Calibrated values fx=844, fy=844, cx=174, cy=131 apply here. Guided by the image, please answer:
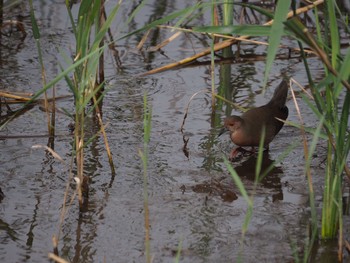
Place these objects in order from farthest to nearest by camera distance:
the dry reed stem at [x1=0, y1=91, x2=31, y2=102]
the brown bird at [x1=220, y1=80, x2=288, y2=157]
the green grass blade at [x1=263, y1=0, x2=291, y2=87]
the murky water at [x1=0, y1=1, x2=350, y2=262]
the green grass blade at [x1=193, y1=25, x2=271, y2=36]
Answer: the dry reed stem at [x1=0, y1=91, x2=31, y2=102] → the brown bird at [x1=220, y1=80, x2=288, y2=157] → the murky water at [x1=0, y1=1, x2=350, y2=262] → the green grass blade at [x1=193, y1=25, x2=271, y2=36] → the green grass blade at [x1=263, y1=0, x2=291, y2=87]

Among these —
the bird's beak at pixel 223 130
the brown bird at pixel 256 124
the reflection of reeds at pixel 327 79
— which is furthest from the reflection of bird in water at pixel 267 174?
the reflection of reeds at pixel 327 79

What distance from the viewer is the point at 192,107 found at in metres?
6.76

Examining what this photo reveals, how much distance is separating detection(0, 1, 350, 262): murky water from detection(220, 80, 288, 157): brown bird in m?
0.16

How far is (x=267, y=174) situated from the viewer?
5469mm

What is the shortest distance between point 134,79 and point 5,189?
2.47 m

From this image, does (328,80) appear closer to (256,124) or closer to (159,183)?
(159,183)

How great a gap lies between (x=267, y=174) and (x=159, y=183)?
2.41 ft

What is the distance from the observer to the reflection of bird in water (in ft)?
17.1

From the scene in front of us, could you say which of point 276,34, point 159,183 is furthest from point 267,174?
point 276,34

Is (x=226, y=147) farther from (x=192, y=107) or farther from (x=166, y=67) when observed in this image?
(x=166, y=67)

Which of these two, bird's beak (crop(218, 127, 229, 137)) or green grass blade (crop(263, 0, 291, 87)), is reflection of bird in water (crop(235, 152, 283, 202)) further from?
green grass blade (crop(263, 0, 291, 87))

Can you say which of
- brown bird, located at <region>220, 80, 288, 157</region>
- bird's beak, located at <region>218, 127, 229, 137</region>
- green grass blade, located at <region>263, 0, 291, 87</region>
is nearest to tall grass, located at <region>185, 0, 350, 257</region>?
green grass blade, located at <region>263, 0, 291, 87</region>

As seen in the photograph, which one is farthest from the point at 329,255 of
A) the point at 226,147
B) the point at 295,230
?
the point at 226,147

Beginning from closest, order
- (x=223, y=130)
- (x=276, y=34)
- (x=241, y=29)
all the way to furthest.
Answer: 1. (x=276, y=34)
2. (x=241, y=29)
3. (x=223, y=130)
